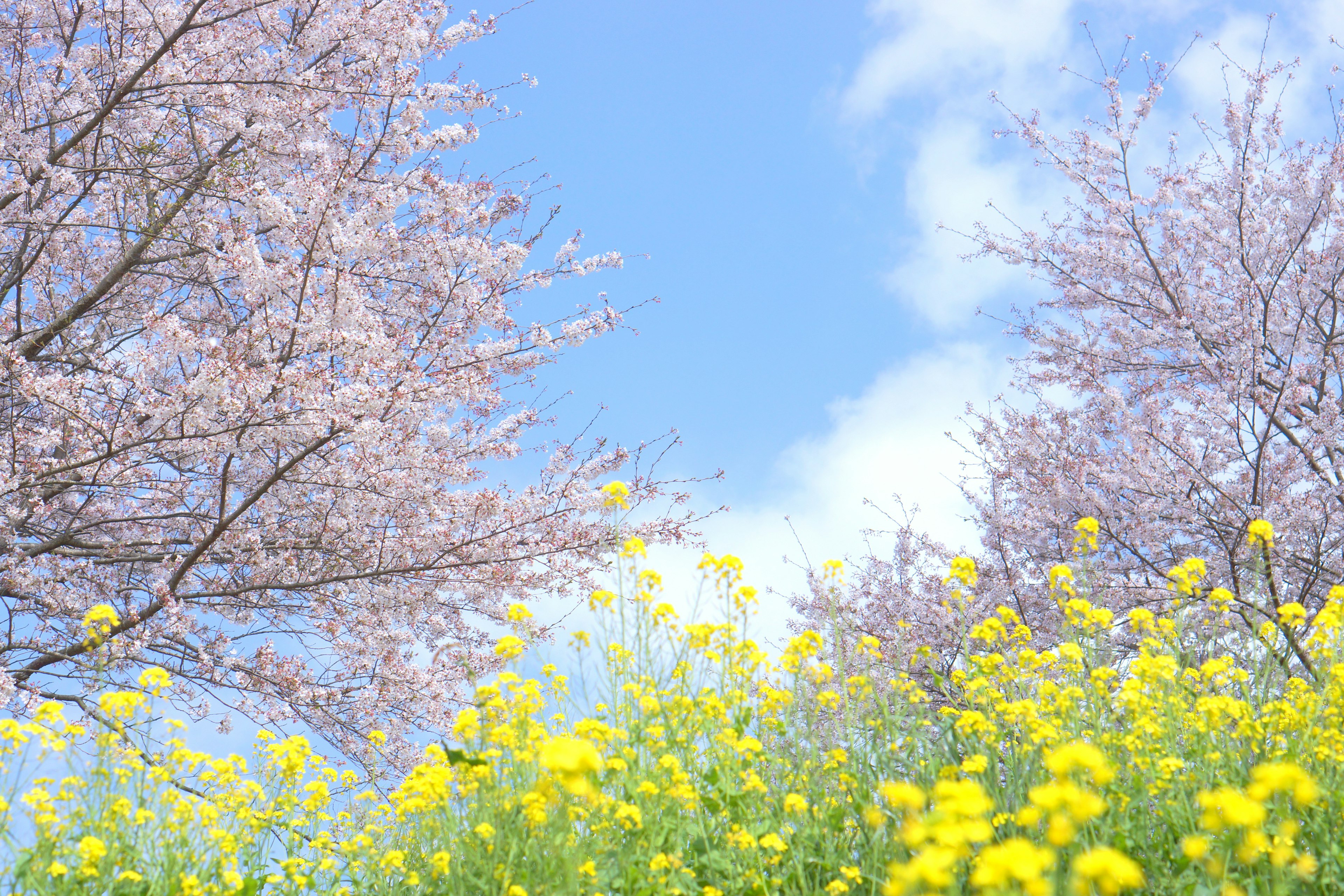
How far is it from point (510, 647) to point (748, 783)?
115 cm

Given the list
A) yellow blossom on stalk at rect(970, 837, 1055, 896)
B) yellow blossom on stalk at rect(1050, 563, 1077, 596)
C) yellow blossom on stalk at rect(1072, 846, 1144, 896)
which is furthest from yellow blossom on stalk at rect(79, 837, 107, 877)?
yellow blossom on stalk at rect(1050, 563, 1077, 596)

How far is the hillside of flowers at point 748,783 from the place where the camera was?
10.2ft

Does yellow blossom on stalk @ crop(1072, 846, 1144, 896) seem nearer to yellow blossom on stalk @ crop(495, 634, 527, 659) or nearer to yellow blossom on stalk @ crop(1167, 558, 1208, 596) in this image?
yellow blossom on stalk @ crop(495, 634, 527, 659)

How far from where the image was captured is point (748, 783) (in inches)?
136

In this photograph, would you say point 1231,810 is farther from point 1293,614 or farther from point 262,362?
point 262,362

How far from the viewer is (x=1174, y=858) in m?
3.20

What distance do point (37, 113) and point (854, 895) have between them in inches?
340

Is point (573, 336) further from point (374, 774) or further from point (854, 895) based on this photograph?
point (854, 895)

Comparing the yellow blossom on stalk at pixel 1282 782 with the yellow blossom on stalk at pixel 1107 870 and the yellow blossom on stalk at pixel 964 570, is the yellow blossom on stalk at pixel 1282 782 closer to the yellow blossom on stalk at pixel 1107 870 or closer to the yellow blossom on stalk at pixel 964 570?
the yellow blossom on stalk at pixel 1107 870

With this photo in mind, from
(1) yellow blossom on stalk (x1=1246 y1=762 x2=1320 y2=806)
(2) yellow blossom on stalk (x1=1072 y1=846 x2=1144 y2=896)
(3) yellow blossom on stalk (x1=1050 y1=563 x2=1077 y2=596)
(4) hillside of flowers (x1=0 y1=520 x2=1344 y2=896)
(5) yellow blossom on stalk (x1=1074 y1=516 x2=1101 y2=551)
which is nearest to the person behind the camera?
(2) yellow blossom on stalk (x1=1072 y1=846 x2=1144 y2=896)

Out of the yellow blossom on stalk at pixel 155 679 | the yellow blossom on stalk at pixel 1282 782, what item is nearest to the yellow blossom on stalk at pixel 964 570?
the yellow blossom on stalk at pixel 1282 782

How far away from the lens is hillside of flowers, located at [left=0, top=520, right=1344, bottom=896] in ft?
10.2

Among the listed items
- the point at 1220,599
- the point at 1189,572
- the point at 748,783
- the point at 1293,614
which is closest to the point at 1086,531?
the point at 1189,572

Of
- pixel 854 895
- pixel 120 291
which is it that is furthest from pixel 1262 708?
pixel 120 291
